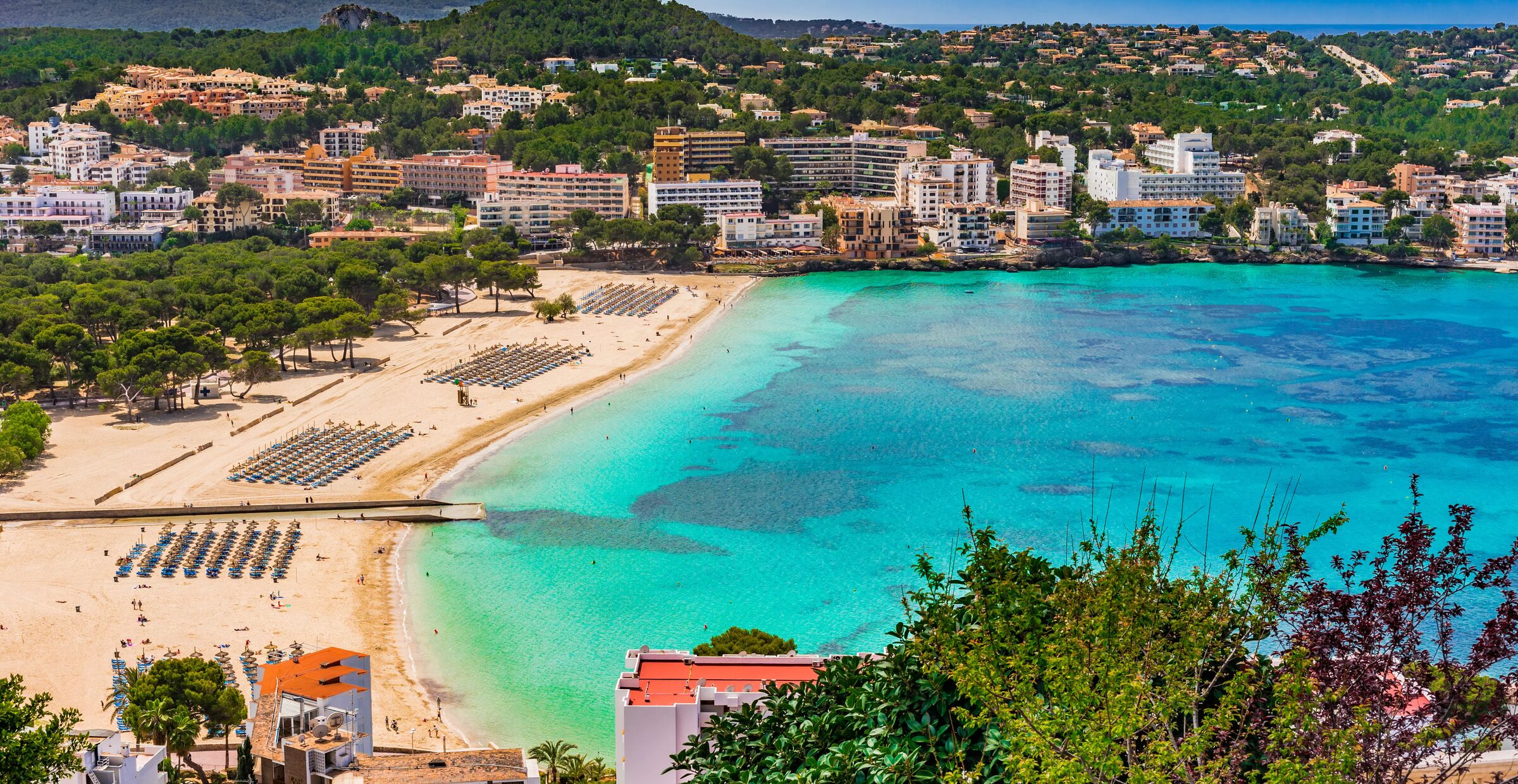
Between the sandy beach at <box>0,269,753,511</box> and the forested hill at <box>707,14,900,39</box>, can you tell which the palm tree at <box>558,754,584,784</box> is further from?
the forested hill at <box>707,14,900,39</box>

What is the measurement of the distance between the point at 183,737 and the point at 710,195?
1819 inches

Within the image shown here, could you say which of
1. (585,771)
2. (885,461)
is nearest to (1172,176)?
(885,461)

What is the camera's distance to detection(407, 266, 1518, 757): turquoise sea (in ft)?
68.2

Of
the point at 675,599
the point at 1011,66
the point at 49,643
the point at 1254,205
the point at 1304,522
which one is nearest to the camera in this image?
the point at 49,643

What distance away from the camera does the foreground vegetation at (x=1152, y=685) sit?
22.6 feet

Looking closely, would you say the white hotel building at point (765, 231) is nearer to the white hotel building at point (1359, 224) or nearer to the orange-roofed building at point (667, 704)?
the white hotel building at point (1359, 224)

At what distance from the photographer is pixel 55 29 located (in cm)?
11762

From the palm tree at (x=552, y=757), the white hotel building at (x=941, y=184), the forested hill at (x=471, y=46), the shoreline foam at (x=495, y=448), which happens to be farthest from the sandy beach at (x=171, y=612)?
the forested hill at (x=471, y=46)

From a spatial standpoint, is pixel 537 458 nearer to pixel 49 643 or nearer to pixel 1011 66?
pixel 49 643

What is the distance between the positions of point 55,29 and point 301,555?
10905 centimetres

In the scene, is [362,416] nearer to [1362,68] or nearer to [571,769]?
[571,769]

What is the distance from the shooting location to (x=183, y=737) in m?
14.9

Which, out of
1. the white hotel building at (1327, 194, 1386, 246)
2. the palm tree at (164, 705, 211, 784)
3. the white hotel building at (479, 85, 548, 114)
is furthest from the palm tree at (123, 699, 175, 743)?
the white hotel building at (479, 85, 548, 114)

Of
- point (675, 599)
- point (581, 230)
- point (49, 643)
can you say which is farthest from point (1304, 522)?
point (581, 230)
